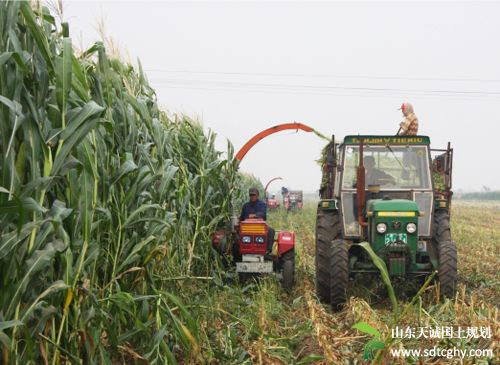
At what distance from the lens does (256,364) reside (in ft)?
14.0

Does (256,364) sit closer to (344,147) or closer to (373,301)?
(373,301)

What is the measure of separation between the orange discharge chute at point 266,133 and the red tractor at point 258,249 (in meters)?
2.14

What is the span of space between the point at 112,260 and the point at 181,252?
2.21m

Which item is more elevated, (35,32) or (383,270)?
(35,32)

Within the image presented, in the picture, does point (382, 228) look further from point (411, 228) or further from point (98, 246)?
point (98, 246)

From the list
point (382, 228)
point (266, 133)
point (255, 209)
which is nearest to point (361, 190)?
point (382, 228)

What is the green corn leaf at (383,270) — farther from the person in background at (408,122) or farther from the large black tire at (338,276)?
the person in background at (408,122)

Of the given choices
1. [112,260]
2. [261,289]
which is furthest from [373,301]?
[112,260]

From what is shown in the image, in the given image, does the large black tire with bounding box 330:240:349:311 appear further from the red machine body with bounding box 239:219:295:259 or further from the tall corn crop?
the tall corn crop

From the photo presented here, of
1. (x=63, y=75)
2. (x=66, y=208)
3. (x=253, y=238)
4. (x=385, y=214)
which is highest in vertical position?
(x=63, y=75)

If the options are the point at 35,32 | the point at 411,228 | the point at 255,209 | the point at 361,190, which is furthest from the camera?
the point at 255,209

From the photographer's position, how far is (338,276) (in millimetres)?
6215

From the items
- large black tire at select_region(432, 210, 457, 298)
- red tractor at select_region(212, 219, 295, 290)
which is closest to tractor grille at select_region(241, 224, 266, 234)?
red tractor at select_region(212, 219, 295, 290)

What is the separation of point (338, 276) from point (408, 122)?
263 centimetres
